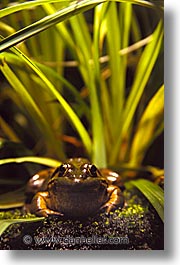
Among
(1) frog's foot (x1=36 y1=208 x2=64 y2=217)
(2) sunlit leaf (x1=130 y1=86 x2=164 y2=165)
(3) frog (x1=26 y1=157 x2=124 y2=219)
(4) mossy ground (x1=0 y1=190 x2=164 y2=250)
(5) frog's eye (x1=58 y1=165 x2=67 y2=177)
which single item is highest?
(2) sunlit leaf (x1=130 y1=86 x2=164 y2=165)

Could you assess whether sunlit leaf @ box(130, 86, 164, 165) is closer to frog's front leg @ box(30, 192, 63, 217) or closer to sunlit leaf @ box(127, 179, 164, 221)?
sunlit leaf @ box(127, 179, 164, 221)

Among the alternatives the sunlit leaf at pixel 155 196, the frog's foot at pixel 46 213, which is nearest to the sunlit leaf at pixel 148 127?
the sunlit leaf at pixel 155 196

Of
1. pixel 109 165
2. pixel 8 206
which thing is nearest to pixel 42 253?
pixel 8 206

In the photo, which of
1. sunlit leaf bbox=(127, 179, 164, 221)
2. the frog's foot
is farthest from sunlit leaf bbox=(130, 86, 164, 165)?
the frog's foot

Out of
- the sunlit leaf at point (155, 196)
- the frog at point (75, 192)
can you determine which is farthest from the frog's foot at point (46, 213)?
the sunlit leaf at point (155, 196)

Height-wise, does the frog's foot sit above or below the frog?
below

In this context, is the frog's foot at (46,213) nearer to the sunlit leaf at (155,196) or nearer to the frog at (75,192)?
the frog at (75,192)

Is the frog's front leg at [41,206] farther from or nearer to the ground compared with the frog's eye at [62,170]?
nearer to the ground

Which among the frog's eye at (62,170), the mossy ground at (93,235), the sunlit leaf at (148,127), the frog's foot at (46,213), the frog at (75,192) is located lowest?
the mossy ground at (93,235)

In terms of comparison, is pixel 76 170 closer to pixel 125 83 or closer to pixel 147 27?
pixel 125 83
